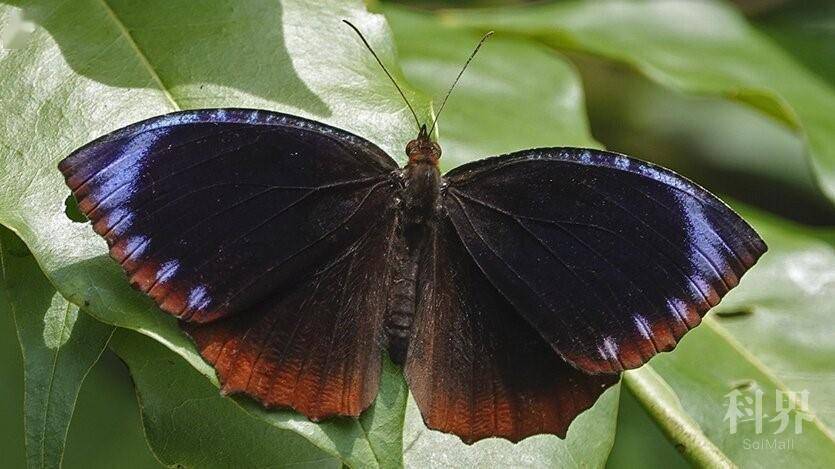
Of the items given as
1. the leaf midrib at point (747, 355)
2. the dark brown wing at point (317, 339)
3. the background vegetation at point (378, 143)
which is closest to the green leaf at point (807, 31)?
the background vegetation at point (378, 143)

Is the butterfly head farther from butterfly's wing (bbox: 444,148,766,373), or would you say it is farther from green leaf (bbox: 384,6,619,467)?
green leaf (bbox: 384,6,619,467)

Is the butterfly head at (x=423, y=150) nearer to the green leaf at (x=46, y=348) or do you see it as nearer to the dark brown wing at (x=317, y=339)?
the dark brown wing at (x=317, y=339)

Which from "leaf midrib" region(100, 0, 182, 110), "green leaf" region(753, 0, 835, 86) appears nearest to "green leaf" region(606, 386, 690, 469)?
"green leaf" region(753, 0, 835, 86)

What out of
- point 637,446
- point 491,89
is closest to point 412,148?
point 491,89

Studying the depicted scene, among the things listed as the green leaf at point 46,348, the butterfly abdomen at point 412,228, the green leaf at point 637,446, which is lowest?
the green leaf at point 637,446
